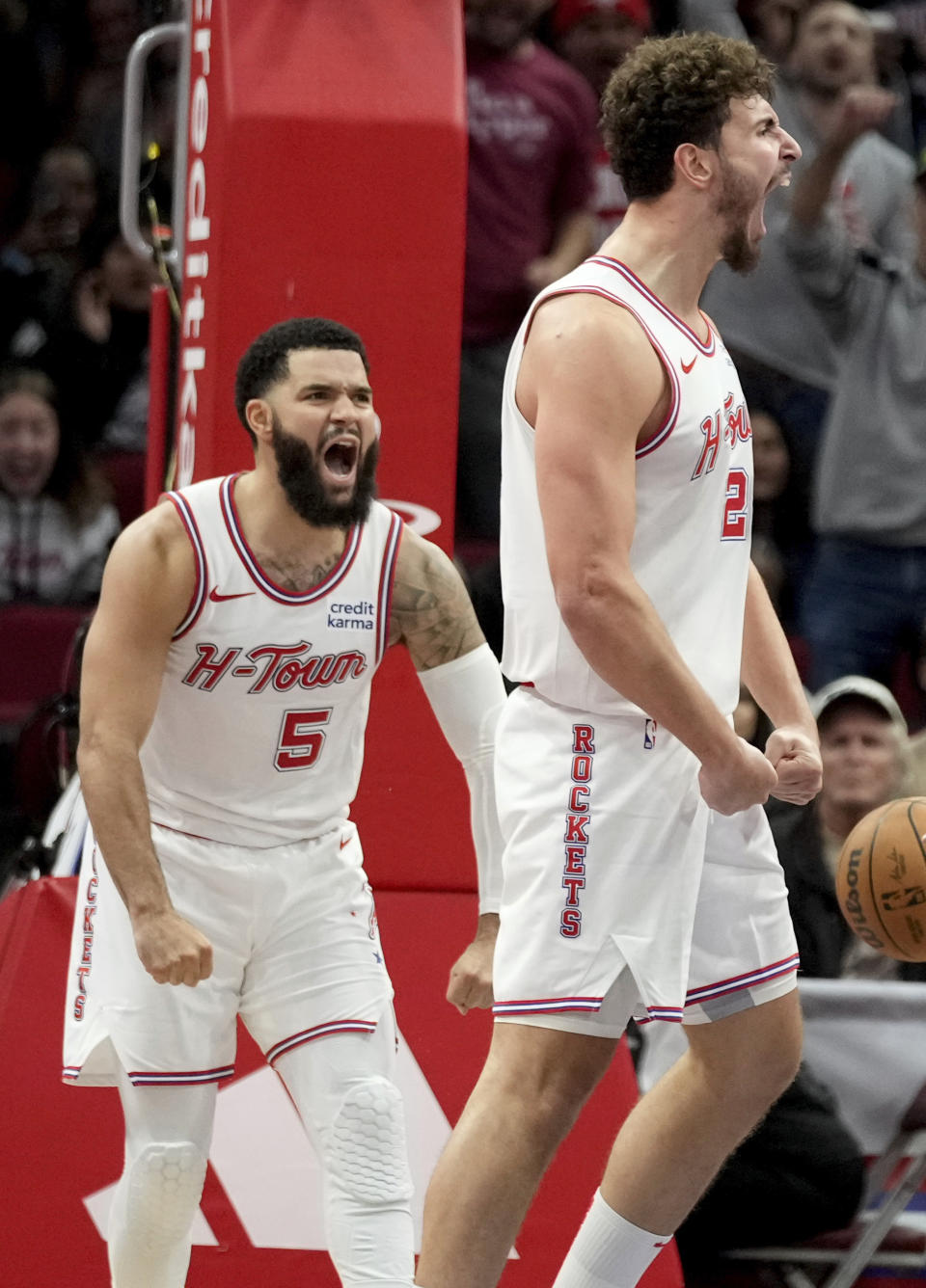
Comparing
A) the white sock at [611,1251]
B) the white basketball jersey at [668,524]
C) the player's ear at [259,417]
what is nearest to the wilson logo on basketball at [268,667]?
the player's ear at [259,417]

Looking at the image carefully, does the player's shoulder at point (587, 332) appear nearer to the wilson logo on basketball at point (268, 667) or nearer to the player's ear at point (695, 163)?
the player's ear at point (695, 163)

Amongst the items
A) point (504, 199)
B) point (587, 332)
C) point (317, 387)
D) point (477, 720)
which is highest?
point (504, 199)

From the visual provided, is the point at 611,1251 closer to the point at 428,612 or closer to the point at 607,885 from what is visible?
the point at 607,885

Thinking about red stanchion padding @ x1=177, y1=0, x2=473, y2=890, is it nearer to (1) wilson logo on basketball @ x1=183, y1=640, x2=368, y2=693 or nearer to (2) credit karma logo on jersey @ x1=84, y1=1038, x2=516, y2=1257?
(2) credit karma logo on jersey @ x1=84, y1=1038, x2=516, y2=1257

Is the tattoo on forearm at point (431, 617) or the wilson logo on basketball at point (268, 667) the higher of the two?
the tattoo on forearm at point (431, 617)

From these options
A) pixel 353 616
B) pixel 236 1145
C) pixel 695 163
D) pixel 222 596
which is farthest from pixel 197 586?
pixel 236 1145

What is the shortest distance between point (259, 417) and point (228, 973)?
993 millimetres

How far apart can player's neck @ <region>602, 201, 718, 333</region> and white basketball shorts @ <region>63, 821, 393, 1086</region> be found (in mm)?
1217

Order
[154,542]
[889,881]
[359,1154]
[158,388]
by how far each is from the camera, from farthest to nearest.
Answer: [158,388]
[889,881]
[154,542]
[359,1154]

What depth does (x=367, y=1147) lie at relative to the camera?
3236mm

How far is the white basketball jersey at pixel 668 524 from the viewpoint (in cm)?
282

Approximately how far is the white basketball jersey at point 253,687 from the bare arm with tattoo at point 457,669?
66 mm

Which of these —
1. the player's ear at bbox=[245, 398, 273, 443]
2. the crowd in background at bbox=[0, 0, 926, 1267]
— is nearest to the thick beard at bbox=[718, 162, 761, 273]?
the player's ear at bbox=[245, 398, 273, 443]

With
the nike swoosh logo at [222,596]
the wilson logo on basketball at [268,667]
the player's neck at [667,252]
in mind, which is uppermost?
the player's neck at [667,252]
